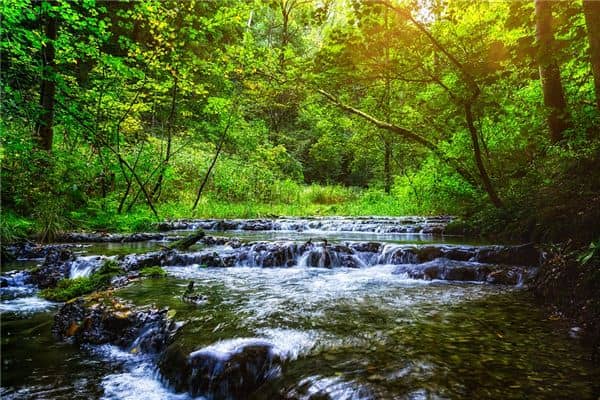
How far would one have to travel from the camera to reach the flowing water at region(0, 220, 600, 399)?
2.28 meters

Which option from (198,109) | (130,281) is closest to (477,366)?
(130,281)

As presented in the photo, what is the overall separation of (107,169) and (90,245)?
11.2 ft

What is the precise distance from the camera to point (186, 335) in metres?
3.28

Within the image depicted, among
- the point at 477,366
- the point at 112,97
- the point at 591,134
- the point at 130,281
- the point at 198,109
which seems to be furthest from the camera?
the point at 198,109

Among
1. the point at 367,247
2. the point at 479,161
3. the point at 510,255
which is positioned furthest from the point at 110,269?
the point at 479,161

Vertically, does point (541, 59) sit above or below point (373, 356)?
above

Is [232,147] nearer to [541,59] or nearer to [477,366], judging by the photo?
[541,59]

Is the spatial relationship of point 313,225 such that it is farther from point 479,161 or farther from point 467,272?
point 467,272

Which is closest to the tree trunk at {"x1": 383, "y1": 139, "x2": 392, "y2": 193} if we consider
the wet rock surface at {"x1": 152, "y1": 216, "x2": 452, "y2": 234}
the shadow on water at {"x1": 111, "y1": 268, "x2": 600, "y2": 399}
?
the wet rock surface at {"x1": 152, "y1": 216, "x2": 452, "y2": 234}

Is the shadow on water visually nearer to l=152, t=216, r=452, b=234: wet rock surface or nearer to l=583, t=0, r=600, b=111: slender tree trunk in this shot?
l=583, t=0, r=600, b=111: slender tree trunk

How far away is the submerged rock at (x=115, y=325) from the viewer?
356 centimetres

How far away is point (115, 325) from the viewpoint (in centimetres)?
384

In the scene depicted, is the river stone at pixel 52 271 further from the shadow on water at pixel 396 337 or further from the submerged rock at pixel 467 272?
the submerged rock at pixel 467 272

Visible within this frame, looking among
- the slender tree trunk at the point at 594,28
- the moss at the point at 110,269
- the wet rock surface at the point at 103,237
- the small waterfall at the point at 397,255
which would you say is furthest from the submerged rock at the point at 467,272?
the wet rock surface at the point at 103,237
